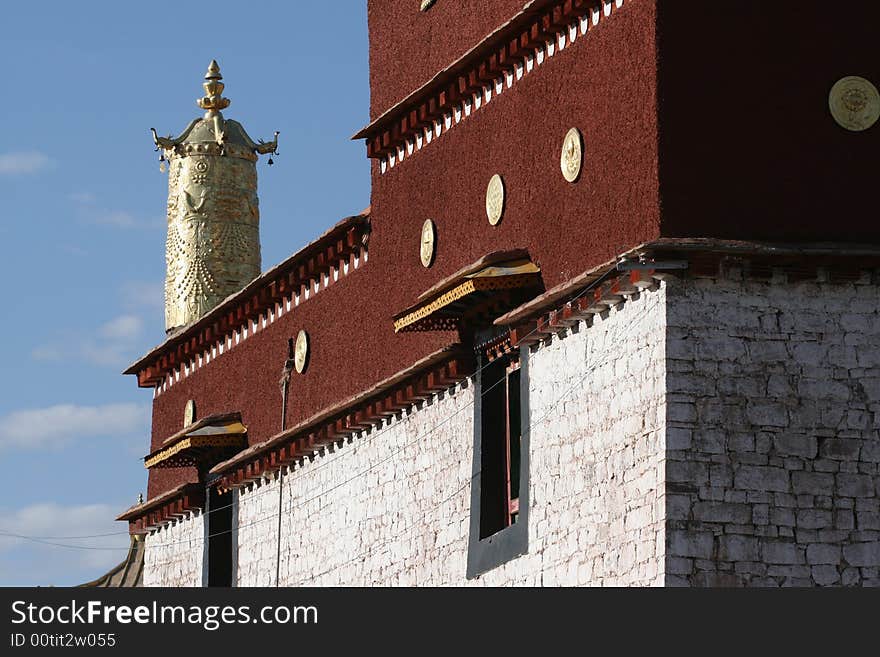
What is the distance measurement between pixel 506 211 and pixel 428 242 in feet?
5.29

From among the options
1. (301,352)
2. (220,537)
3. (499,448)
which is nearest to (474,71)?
(499,448)

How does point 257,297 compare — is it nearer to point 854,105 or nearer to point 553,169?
point 553,169

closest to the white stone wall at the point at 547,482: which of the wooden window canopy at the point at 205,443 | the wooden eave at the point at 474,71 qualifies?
the wooden window canopy at the point at 205,443

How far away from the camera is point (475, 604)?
13898mm

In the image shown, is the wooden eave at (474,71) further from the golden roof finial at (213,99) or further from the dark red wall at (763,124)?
the golden roof finial at (213,99)

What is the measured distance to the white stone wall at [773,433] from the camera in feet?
56.1

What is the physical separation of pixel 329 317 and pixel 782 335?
788 centimetres

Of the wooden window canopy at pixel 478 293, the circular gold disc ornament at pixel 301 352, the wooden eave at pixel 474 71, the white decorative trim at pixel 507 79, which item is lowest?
the wooden window canopy at pixel 478 293

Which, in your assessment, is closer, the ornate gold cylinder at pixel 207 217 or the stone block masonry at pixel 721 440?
the stone block masonry at pixel 721 440

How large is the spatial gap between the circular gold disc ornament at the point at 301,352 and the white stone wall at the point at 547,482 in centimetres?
133

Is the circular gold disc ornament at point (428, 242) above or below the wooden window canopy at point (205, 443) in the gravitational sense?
above

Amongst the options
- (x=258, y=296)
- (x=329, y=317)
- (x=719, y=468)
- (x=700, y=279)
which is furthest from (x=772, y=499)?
(x=258, y=296)

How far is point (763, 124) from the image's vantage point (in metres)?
18.0

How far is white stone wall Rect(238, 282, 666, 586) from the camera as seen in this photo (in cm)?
1748
